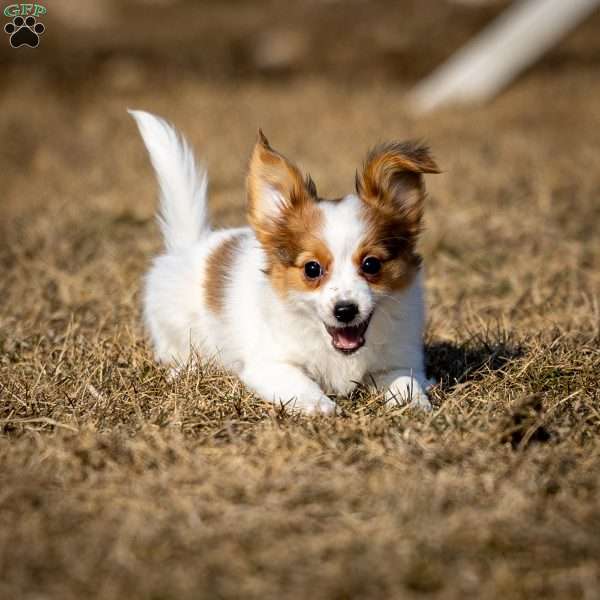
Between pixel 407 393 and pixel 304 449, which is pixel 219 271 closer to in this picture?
pixel 407 393

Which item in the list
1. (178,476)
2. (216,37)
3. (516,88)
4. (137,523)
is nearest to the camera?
(137,523)

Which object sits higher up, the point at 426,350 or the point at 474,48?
the point at 474,48

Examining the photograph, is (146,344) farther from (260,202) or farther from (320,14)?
(320,14)

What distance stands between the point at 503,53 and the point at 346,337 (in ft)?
27.5

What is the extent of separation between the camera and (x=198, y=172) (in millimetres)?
4449

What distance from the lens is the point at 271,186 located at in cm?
372

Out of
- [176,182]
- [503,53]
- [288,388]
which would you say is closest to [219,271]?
[176,182]

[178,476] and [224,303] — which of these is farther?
[224,303]

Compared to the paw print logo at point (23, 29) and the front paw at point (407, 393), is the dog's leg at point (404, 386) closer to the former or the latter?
the front paw at point (407, 393)

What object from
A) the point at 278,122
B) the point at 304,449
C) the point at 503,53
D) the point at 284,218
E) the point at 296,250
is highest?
the point at 503,53

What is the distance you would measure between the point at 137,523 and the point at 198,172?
7.35 ft

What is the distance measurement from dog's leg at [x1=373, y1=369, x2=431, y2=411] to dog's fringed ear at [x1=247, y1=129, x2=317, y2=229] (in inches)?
30.1

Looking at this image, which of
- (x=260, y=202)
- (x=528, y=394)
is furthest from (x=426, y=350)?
(x=260, y=202)

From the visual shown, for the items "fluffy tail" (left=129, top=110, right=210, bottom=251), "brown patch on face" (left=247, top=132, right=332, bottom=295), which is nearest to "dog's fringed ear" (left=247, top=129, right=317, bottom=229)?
"brown patch on face" (left=247, top=132, right=332, bottom=295)
